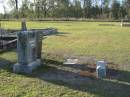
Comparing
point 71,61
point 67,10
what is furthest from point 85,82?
point 67,10

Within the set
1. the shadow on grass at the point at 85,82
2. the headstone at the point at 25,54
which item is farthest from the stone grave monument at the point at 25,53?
the shadow on grass at the point at 85,82

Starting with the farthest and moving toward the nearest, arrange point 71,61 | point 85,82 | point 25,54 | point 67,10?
point 67,10 → point 71,61 → point 25,54 → point 85,82

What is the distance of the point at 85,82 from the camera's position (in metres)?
6.59

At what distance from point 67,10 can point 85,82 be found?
63548mm

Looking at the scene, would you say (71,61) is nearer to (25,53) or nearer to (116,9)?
(25,53)

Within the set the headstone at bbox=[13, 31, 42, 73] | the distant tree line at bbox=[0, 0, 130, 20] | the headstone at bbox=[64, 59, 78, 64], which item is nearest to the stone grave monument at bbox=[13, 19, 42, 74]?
the headstone at bbox=[13, 31, 42, 73]

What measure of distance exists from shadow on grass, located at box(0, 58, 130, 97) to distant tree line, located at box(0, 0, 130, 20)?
5983cm

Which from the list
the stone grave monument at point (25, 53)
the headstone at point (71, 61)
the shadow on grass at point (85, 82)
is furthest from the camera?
the headstone at point (71, 61)

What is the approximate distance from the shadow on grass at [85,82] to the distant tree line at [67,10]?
59.8 meters

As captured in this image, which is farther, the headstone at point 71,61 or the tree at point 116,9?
the tree at point 116,9

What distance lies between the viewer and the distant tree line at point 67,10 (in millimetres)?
68375

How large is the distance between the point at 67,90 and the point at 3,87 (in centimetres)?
123

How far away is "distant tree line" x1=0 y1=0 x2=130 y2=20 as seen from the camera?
224 ft

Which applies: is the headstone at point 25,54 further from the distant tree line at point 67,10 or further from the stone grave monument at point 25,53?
the distant tree line at point 67,10
